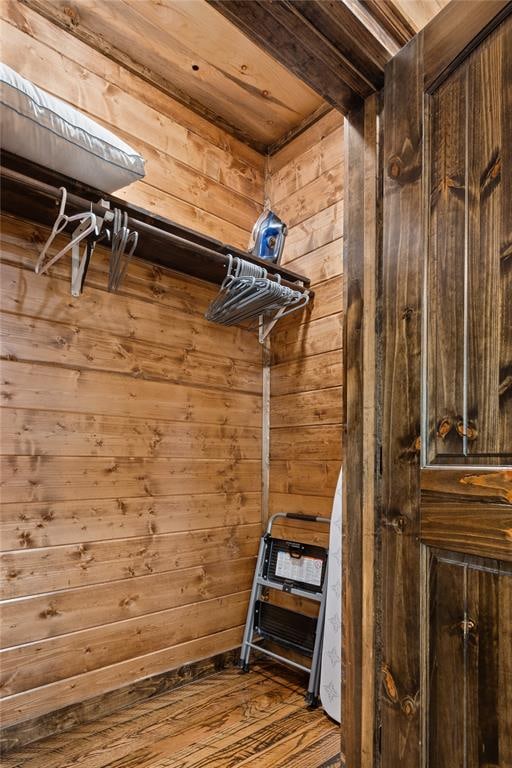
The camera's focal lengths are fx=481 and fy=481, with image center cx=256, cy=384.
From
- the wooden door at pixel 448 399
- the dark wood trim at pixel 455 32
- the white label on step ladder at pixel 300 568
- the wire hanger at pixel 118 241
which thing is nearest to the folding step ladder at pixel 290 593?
the white label on step ladder at pixel 300 568

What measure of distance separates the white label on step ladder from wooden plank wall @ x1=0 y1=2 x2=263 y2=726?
21 centimetres

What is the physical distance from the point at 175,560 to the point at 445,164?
1.87 m

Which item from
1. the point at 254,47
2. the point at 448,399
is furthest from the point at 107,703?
the point at 254,47

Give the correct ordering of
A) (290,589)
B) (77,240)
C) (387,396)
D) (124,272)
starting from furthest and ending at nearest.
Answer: (290,589)
(124,272)
(77,240)
(387,396)

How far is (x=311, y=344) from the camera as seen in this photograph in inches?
93.6

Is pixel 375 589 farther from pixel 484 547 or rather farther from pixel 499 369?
pixel 499 369

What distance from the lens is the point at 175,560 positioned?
7.08 ft

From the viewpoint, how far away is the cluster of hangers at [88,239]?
1.64 meters

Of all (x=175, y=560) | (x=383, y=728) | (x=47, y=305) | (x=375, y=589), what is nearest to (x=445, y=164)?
(x=375, y=589)

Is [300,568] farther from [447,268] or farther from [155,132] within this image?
[155,132]

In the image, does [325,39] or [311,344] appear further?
[311,344]

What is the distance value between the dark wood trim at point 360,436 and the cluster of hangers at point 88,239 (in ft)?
2.90

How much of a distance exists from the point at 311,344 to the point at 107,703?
1.76 metres

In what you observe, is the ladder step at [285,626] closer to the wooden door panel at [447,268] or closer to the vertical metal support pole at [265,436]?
the vertical metal support pole at [265,436]
